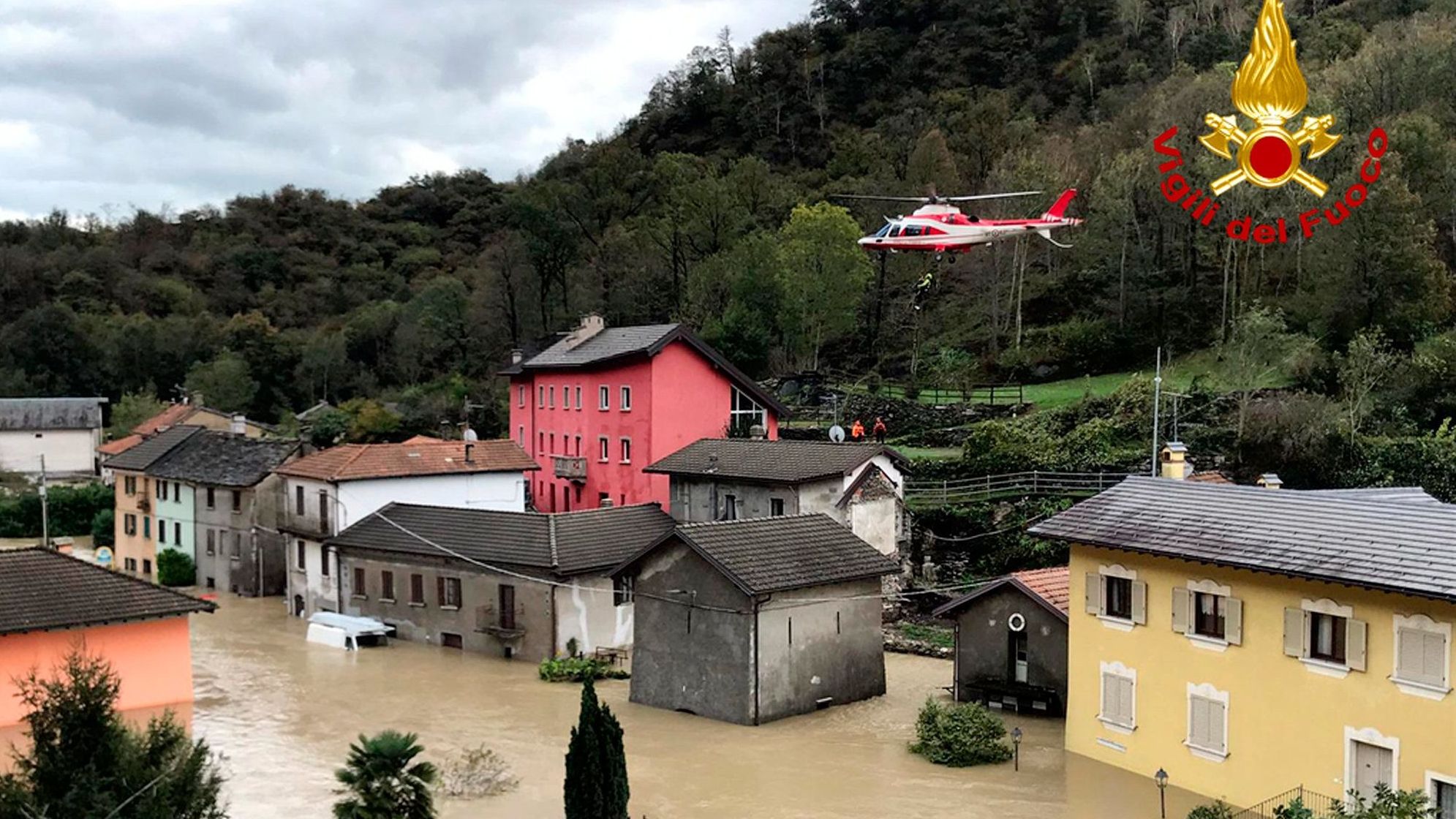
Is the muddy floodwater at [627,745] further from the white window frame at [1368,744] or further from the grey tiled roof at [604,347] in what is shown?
the grey tiled roof at [604,347]

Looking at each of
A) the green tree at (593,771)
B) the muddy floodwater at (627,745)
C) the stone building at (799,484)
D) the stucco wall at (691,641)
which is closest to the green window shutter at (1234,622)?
the muddy floodwater at (627,745)

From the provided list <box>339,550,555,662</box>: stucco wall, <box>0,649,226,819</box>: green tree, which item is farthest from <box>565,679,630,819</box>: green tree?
<box>339,550,555,662</box>: stucco wall

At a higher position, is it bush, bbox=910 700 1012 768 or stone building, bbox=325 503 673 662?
stone building, bbox=325 503 673 662

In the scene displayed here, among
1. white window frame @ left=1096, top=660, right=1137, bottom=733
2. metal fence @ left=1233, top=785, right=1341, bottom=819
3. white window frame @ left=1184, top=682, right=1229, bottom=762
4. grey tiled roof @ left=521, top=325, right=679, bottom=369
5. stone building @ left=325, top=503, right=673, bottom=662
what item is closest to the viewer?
metal fence @ left=1233, top=785, right=1341, bottom=819

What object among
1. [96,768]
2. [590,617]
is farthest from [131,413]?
[96,768]

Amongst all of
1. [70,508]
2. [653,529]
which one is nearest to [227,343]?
[70,508]

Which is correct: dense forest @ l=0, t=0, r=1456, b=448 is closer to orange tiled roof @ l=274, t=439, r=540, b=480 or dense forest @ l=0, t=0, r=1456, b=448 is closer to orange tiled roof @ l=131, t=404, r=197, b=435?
orange tiled roof @ l=131, t=404, r=197, b=435

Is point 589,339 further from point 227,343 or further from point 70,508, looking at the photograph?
point 227,343
